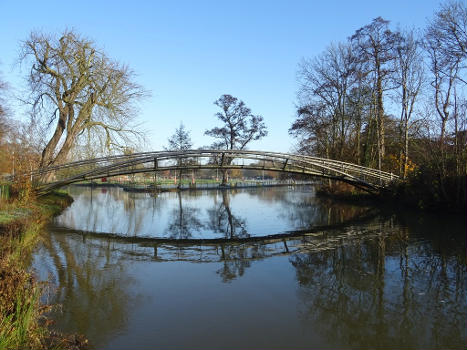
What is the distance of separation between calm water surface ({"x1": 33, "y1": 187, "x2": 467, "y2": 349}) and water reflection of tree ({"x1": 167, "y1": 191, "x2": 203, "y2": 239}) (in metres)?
0.22

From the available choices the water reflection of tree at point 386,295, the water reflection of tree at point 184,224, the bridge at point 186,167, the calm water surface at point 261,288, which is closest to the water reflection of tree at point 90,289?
the calm water surface at point 261,288

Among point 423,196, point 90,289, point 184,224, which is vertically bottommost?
point 90,289

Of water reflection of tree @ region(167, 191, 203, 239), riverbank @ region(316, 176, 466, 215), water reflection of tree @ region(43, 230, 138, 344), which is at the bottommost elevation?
water reflection of tree @ region(43, 230, 138, 344)

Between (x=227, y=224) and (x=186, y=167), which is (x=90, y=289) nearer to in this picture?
(x=227, y=224)

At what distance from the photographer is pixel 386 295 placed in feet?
18.9

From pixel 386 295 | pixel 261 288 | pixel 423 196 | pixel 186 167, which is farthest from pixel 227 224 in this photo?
pixel 423 196

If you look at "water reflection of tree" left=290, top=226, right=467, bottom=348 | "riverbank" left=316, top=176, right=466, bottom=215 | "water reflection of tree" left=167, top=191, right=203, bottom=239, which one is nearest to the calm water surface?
"water reflection of tree" left=290, top=226, right=467, bottom=348

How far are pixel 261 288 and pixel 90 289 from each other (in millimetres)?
3099

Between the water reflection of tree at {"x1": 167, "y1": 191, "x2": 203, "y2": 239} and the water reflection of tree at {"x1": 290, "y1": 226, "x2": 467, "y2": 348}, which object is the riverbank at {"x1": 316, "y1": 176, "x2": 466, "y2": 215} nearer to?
the water reflection of tree at {"x1": 290, "y1": 226, "x2": 467, "y2": 348}

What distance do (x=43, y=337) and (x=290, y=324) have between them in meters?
3.11

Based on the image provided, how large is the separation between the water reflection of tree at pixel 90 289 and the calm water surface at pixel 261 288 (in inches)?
0.8

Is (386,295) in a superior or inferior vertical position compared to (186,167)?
inferior

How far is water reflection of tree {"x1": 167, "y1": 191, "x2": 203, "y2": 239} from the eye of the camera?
12312 mm

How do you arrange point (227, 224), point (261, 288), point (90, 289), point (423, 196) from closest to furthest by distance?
point (90, 289) < point (261, 288) < point (227, 224) < point (423, 196)
